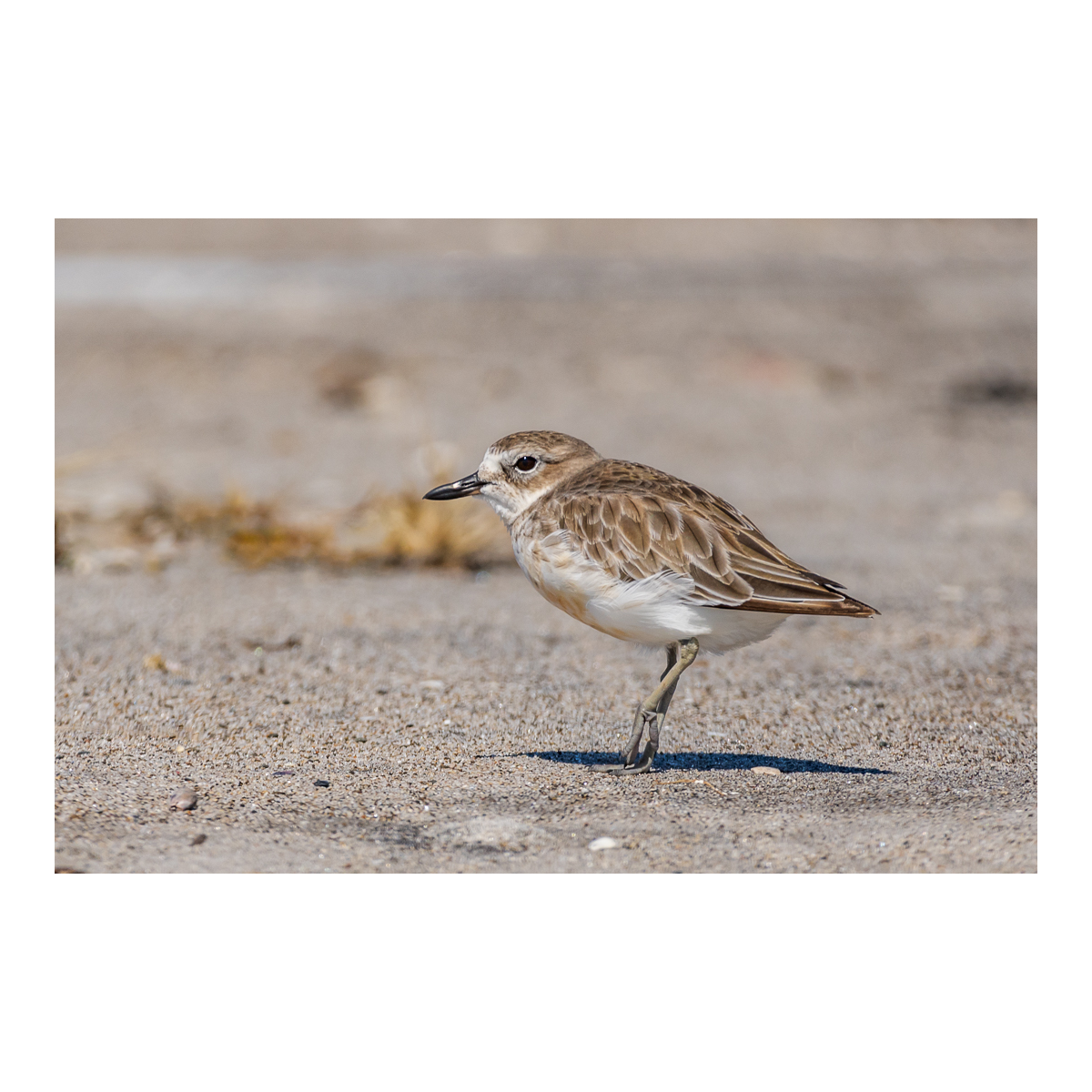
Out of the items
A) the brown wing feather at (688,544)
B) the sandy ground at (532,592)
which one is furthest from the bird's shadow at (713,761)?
the brown wing feather at (688,544)

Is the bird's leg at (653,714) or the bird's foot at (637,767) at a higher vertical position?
the bird's leg at (653,714)

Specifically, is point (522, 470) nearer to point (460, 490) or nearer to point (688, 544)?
point (460, 490)

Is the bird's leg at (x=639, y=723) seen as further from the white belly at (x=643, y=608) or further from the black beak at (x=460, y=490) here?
the black beak at (x=460, y=490)

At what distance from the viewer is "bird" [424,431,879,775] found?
13.6 feet

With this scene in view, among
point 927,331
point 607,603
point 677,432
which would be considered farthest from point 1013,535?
point 607,603

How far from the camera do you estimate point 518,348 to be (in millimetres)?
11695

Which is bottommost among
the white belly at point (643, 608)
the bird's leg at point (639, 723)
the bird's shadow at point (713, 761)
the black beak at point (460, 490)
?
the bird's shadow at point (713, 761)

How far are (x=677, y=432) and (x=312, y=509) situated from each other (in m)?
3.67

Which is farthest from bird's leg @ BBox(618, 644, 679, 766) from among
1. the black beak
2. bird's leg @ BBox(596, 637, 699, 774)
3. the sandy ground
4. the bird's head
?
the black beak

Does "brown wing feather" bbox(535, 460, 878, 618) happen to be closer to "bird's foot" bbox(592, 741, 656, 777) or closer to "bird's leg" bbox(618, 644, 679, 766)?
"bird's leg" bbox(618, 644, 679, 766)

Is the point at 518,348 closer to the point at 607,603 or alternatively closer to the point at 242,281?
the point at 242,281

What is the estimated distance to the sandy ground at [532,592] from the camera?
3.97m

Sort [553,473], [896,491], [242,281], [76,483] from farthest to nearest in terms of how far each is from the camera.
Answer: [242,281]
[896,491]
[76,483]
[553,473]

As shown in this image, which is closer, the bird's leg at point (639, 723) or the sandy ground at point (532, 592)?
the sandy ground at point (532, 592)
